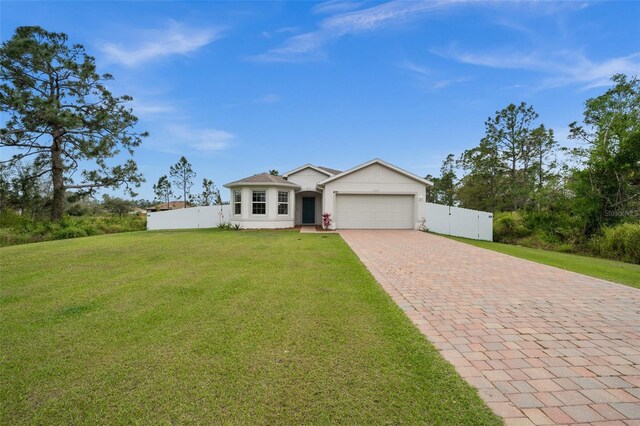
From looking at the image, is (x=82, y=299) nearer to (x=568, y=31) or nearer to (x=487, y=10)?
(x=487, y=10)

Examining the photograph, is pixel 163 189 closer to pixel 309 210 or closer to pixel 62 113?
pixel 62 113

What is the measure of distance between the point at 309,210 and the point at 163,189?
29.6 m

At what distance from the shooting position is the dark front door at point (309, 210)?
74.4ft

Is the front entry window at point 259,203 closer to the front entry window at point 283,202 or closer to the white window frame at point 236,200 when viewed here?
the front entry window at point 283,202

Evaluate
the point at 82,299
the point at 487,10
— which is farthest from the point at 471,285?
the point at 487,10

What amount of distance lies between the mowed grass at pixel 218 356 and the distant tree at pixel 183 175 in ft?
116

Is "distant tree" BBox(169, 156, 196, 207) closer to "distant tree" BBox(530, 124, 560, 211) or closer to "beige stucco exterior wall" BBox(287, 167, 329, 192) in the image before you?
"beige stucco exterior wall" BBox(287, 167, 329, 192)

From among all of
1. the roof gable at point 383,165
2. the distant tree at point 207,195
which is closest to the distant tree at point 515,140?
the roof gable at point 383,165

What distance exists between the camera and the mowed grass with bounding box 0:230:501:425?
226cm

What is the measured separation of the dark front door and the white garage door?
4.58m

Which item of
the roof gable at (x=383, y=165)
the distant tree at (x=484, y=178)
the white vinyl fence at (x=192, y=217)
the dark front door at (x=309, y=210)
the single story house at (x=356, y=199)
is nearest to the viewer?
the roof gable at (x=383, y=165)

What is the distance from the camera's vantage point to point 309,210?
22.8m

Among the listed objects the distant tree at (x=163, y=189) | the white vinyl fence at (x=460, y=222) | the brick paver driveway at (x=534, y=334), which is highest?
the distant tree at (x=163, y=189)

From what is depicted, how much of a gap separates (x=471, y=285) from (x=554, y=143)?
28660 mm
